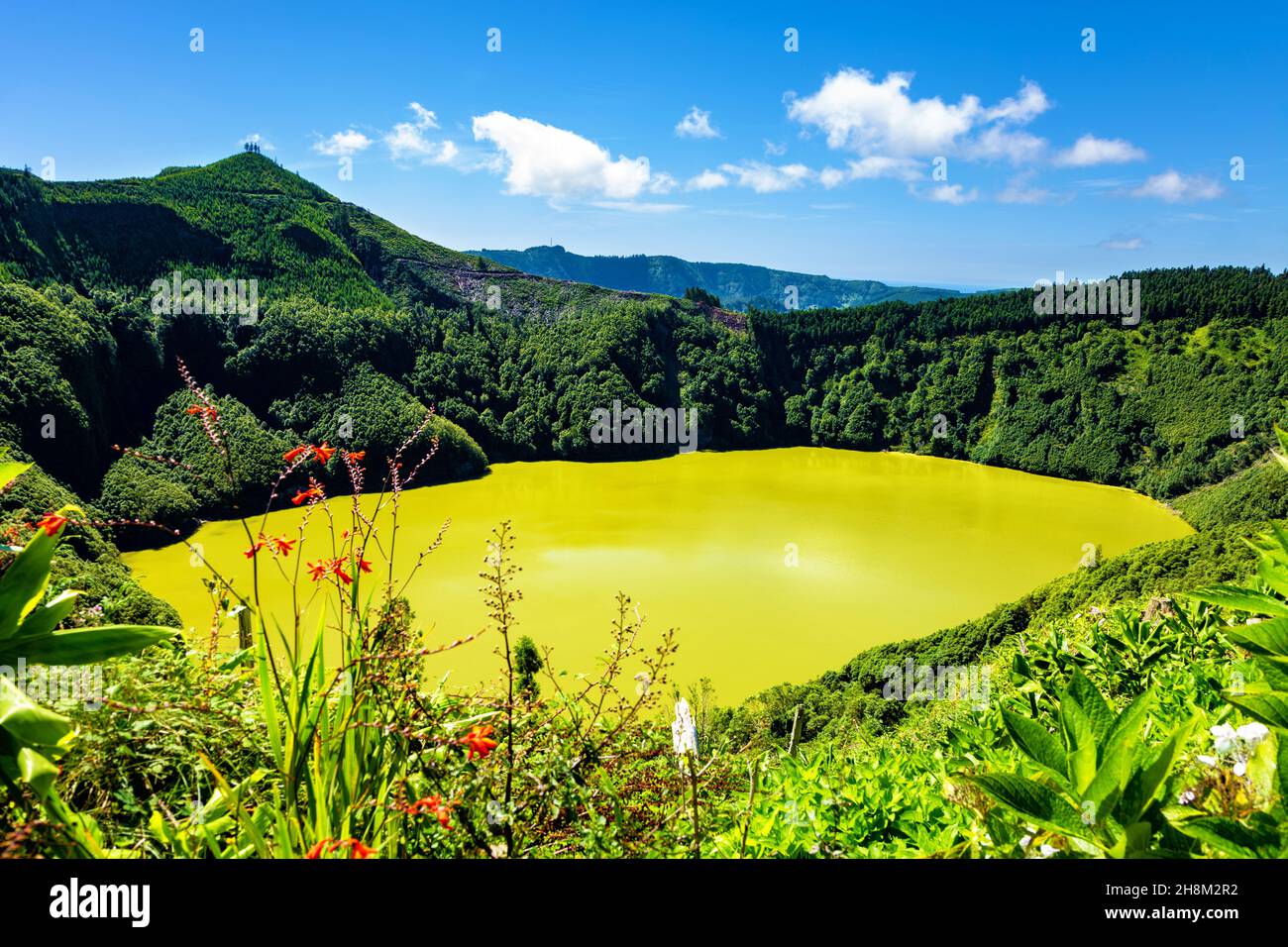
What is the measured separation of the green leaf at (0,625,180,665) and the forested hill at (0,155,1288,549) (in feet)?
99.8

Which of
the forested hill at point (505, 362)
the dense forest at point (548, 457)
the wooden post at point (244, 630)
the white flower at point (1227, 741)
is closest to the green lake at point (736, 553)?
the dense forest at point (548, 457)

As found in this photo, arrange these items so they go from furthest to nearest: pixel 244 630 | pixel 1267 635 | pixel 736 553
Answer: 1. pixel 736 553
2. pixel 244 630
3. pixel 1267 635

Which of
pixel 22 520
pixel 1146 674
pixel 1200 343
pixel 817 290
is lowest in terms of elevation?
pixel 1146 674

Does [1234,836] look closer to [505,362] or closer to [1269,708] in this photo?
[1269,708]

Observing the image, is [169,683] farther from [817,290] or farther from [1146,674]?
[817,290]

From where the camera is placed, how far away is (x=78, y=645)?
96 cm

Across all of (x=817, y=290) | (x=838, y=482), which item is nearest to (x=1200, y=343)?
(x=838, y=482)

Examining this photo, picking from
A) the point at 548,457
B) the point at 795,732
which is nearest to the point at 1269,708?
the point at 795,732

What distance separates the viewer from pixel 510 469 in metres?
41.3

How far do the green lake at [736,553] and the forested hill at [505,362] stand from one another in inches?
139

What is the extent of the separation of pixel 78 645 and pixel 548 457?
4322 cm

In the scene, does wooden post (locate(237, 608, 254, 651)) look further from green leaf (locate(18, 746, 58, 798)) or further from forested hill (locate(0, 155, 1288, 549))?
forested hill (locate(0, 155, 1288, 549))

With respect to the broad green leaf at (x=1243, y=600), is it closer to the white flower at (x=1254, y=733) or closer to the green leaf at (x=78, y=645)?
the white flower at (x=1254, y=733)
